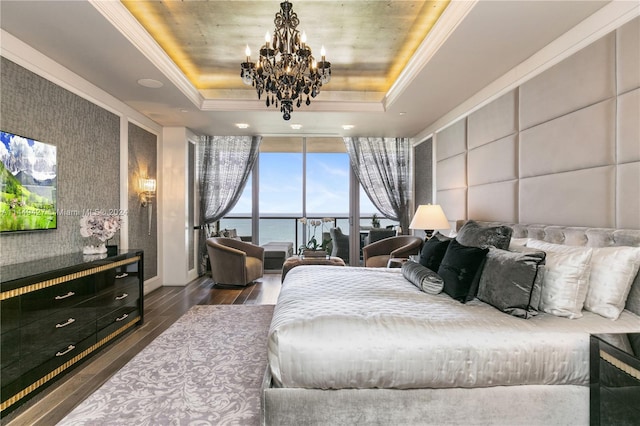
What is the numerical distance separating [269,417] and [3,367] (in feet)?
5.36

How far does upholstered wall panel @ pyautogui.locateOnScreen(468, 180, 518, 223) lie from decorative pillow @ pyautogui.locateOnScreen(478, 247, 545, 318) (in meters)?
1.19

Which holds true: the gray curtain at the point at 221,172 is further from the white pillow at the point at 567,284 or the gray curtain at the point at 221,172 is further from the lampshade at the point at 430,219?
the white pillow at the point at 567,284

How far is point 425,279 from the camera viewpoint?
2.37 m

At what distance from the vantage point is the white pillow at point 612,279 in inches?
68.3

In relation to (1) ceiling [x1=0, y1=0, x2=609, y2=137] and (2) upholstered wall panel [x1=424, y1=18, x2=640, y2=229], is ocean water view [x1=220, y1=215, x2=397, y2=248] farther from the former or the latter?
(2) upholstered wall panel [x1=424, y1=18, x2=640, y2=229]

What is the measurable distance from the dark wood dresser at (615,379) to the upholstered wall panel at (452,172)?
2.73 meters

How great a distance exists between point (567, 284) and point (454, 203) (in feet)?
Answer: 8.46

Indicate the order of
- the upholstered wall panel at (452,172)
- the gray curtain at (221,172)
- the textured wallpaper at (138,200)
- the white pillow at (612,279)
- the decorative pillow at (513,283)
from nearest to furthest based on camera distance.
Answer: the white pillow at (612,279) → the decorative pillow at (513,283) → the upholstered wall panel at (452,172) → the textured wallpaper at (138,200) → the gray curtain at (221,172)

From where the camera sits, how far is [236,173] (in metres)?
6.08

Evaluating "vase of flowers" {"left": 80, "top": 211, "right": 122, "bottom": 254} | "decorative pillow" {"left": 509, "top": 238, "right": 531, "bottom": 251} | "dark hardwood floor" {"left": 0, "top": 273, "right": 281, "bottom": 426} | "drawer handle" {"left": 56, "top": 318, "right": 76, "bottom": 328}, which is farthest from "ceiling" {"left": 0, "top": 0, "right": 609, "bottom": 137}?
"dark hardwood floor" {"left": 0, "top": 273, "right": 281, "bottom": 426}

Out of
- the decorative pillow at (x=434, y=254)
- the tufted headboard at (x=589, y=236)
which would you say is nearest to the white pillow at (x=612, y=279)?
the tufted headboard at (x=589, y=236)

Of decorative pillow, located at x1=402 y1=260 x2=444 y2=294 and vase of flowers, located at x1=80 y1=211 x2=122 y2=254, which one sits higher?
vase of flowers, located at x1=80 y1=211 x2=122 y2=254

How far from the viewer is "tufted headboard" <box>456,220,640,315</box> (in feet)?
5.85

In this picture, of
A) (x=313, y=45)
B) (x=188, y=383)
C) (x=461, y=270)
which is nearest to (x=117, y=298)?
(x=188, y=383)
